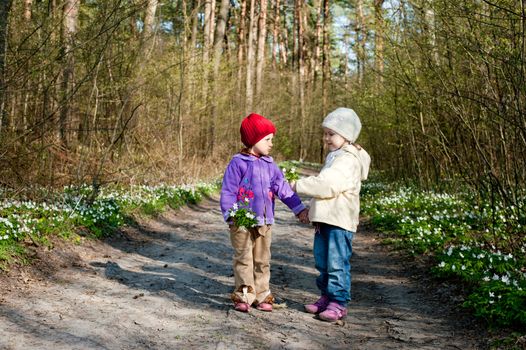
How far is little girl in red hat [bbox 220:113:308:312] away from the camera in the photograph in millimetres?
5039

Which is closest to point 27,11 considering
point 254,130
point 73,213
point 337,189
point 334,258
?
point 73,213

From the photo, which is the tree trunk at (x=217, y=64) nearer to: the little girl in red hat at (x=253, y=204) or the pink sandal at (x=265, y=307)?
the little girl in red hat at (x=253, y=204)

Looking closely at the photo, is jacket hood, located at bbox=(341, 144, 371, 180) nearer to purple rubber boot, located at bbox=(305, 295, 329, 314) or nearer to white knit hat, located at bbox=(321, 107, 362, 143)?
white knit hat, located at bbox=(321, 107, 362, 143)

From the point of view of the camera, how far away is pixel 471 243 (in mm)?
7809

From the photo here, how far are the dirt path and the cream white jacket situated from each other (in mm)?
990

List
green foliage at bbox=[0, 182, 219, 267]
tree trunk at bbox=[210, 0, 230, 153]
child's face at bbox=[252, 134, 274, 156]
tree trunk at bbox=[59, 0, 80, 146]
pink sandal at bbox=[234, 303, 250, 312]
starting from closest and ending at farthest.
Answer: pink sandal at bbox=[234, 303, 250, 312] → child's face at bbox=[252, 134, 274, 156] → green foliage at bbox=[0, 182, 219, 267] → tree trunk at bbox=[59, 0, 80, 146] → tree trunk at bbox=[210, 0, 230, 153]

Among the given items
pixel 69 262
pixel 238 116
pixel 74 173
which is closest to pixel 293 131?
pixel 238 116

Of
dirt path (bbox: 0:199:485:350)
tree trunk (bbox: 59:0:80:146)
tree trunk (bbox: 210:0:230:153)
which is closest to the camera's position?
dirt path (bbox: 0:199:485:350)

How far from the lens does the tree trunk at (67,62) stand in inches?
330

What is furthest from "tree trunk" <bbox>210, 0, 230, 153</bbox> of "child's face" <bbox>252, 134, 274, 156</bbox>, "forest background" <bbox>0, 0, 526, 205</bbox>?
"child's face" <bbox>252, 134, 274, 156</bbox>

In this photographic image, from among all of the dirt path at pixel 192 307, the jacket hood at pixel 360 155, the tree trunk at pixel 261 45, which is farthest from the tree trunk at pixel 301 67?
the jacket hood at pixel 360 155

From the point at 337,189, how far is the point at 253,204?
0.82 metres

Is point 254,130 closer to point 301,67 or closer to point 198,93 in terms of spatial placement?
point 198,93

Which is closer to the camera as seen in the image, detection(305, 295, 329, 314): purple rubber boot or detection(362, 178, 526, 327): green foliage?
detection(362, 178, 526, 327): green foliage
